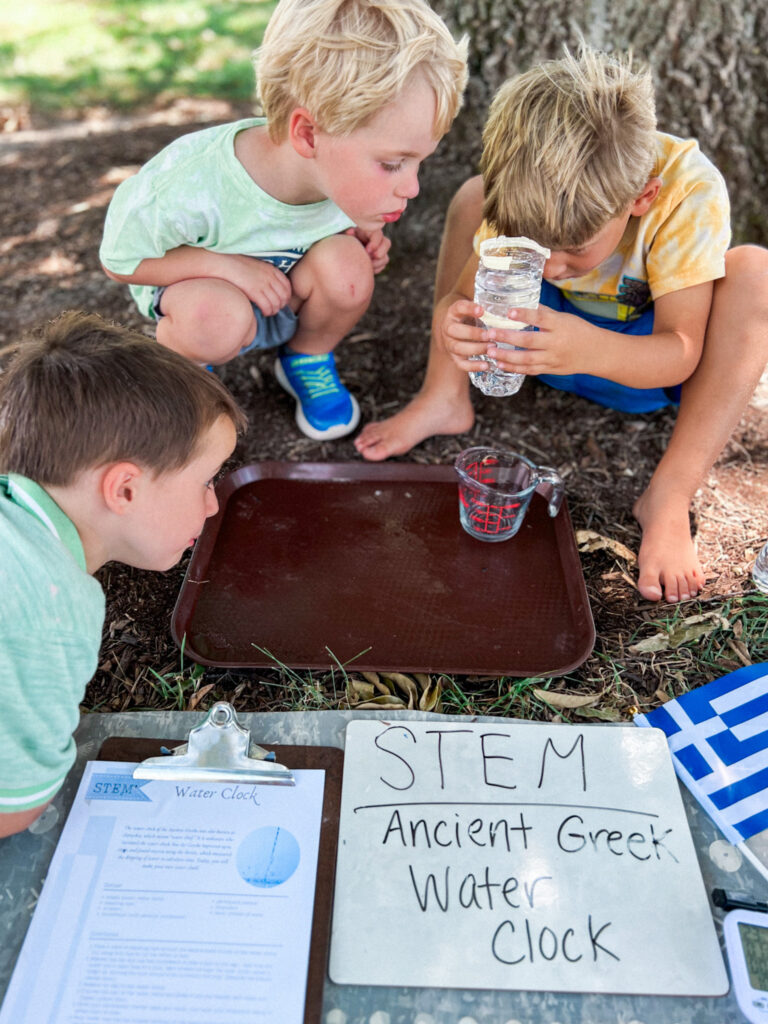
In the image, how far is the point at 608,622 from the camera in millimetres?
1534

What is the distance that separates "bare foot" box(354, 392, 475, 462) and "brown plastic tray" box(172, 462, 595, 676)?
3.2 inches

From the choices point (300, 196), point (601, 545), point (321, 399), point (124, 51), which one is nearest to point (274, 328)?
point (321, 399)

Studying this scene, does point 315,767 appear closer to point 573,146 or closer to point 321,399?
point 321,399

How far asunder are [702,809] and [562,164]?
109cm

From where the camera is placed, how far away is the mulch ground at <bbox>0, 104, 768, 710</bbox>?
149 cm

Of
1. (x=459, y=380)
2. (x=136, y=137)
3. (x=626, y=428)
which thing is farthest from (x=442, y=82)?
(x=136, y=137)

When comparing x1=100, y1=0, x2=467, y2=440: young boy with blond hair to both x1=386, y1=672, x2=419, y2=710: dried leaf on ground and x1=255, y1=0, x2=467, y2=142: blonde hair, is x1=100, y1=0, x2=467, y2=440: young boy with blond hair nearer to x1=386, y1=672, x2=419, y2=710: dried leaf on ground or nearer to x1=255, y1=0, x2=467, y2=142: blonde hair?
x1=255, y1=0, x2=467, y2=142: blonde hair

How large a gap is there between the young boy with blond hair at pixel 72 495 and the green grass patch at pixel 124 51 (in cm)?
339

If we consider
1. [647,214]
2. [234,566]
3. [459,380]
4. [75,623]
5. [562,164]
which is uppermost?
[562,164]


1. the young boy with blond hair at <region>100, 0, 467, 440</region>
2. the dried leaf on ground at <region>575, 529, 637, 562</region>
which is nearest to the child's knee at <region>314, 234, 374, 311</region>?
the young boy with blond hair at <region>100, 0, 467, 440</region>

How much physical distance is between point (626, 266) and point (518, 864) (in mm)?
1211

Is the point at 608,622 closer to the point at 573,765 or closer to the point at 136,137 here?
the point at 573,765

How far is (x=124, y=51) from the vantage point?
437cm

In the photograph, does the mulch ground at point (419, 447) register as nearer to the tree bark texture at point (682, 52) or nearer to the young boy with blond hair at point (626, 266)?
the young boy with blond hair at point (626, 266)
